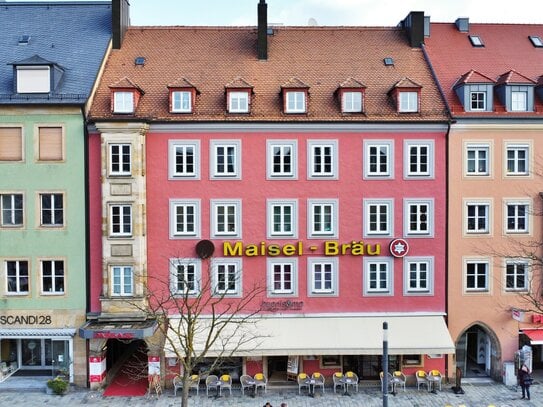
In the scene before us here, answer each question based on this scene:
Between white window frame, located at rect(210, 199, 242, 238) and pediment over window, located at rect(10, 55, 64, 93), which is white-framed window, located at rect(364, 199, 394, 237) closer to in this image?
white window frame, located at rect(210, 199, 242, 238)

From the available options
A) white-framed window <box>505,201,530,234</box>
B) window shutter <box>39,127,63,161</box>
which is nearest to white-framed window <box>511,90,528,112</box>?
white-framed window <box>505,201,530,234</box>

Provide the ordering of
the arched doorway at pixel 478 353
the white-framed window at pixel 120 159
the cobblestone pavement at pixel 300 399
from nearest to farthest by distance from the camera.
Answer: the cobblestone pavement at pixel 300 399
the white-framed window at pixel 120 159
the arched doorway at pixel 478 353

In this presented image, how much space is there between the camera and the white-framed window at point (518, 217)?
90.0 ft

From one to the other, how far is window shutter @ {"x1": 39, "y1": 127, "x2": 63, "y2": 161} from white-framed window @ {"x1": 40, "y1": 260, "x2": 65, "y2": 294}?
506 centimetres

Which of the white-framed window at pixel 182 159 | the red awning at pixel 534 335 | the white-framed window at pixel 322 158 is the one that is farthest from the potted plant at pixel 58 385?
the red awning at pixel 534 335

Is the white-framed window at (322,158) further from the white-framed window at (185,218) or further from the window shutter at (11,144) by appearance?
the window shutter at (11,144)

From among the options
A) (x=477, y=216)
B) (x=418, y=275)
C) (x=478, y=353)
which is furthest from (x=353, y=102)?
(x=478, y=353)

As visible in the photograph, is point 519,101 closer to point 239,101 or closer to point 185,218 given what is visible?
point 239,101

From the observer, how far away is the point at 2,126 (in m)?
26.2

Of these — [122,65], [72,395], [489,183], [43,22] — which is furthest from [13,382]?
[489,183]

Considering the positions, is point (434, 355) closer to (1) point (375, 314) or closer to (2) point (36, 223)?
(1) point (375, 314)

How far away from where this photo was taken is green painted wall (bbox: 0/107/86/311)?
1032 inches

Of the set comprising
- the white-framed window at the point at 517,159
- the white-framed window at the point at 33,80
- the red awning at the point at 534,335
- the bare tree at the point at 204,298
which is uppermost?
the white-framed window at the point at 33,80

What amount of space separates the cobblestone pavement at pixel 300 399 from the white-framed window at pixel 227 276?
4885 mm
